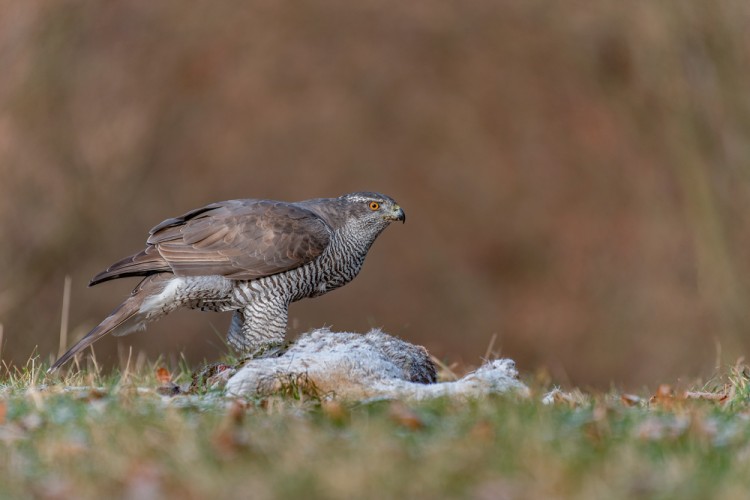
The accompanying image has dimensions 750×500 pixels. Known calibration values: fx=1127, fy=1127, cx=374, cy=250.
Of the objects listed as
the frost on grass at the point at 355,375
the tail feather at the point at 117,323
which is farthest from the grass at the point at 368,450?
the tail feather at the point at 117,323

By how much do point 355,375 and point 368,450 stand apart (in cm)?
135

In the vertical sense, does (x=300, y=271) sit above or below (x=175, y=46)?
below

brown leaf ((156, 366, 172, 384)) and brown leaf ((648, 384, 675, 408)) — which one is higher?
brown leaf ((648, 384, 675, 408))

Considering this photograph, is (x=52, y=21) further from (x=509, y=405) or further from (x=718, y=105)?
(x=509, y=405)

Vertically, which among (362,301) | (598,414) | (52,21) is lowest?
(362,301)

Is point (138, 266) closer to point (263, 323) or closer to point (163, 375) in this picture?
point (263, 323)

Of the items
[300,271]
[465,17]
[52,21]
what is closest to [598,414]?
[300,271]

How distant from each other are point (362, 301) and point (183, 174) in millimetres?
3222

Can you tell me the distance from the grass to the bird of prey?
2.50 m

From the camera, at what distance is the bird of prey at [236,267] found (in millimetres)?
6883

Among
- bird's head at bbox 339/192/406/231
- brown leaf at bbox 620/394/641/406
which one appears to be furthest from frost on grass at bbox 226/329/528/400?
bird's head at bbox 339/192/406/231

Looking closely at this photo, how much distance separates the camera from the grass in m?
3.16

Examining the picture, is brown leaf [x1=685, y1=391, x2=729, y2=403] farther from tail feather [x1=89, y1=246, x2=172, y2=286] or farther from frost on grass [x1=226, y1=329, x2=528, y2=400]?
tail feather [x1=89, y1=246, x2=172, y2=286]

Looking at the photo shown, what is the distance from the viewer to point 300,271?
23.4 ft
